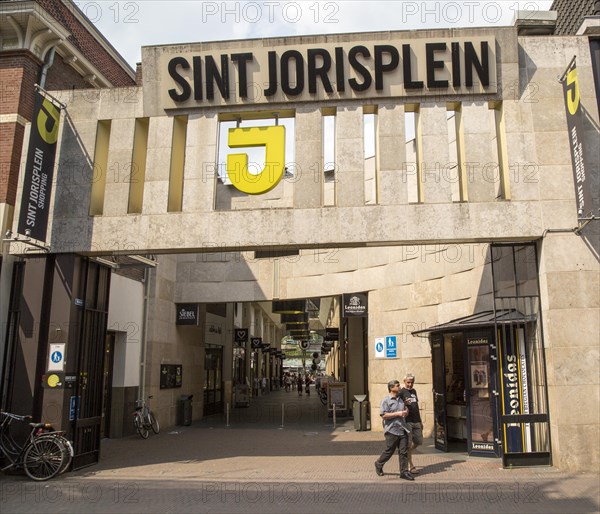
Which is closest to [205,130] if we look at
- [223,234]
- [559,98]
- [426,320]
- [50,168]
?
[223,234]

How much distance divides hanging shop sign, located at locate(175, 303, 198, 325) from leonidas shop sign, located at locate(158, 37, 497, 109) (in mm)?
10366

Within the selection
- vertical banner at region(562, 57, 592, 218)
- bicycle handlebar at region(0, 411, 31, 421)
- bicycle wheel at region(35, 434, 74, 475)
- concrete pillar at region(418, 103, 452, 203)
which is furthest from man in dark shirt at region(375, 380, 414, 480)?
bicycle handlebar at region(0, 411, 31, 421)

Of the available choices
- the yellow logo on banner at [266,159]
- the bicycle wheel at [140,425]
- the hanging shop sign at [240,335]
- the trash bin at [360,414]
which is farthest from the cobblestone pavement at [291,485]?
the hanging shop sign at [240,335]

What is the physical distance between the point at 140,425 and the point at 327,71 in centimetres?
1138

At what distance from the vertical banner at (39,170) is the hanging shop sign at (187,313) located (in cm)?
965

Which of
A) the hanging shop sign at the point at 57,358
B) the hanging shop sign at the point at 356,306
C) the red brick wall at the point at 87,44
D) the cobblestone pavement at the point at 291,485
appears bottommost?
the cobblestone pavement at the point at 291,485

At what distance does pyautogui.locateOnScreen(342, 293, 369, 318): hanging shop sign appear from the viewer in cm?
1931

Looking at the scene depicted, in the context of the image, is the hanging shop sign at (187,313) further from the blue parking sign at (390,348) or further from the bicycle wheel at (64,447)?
the bicycle wheel at (64,447)

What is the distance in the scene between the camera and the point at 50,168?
1187 centimetres

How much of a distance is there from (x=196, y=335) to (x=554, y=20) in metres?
16.5

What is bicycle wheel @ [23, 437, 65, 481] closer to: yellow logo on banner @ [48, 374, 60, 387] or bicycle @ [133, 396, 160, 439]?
yellow logo on banner @ [48, 374, 60, 387]

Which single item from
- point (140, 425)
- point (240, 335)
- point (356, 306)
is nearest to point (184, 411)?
point (140, 425)

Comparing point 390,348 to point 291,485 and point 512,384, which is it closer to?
Result: point 512,384

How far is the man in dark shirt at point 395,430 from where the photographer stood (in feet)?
33.7
